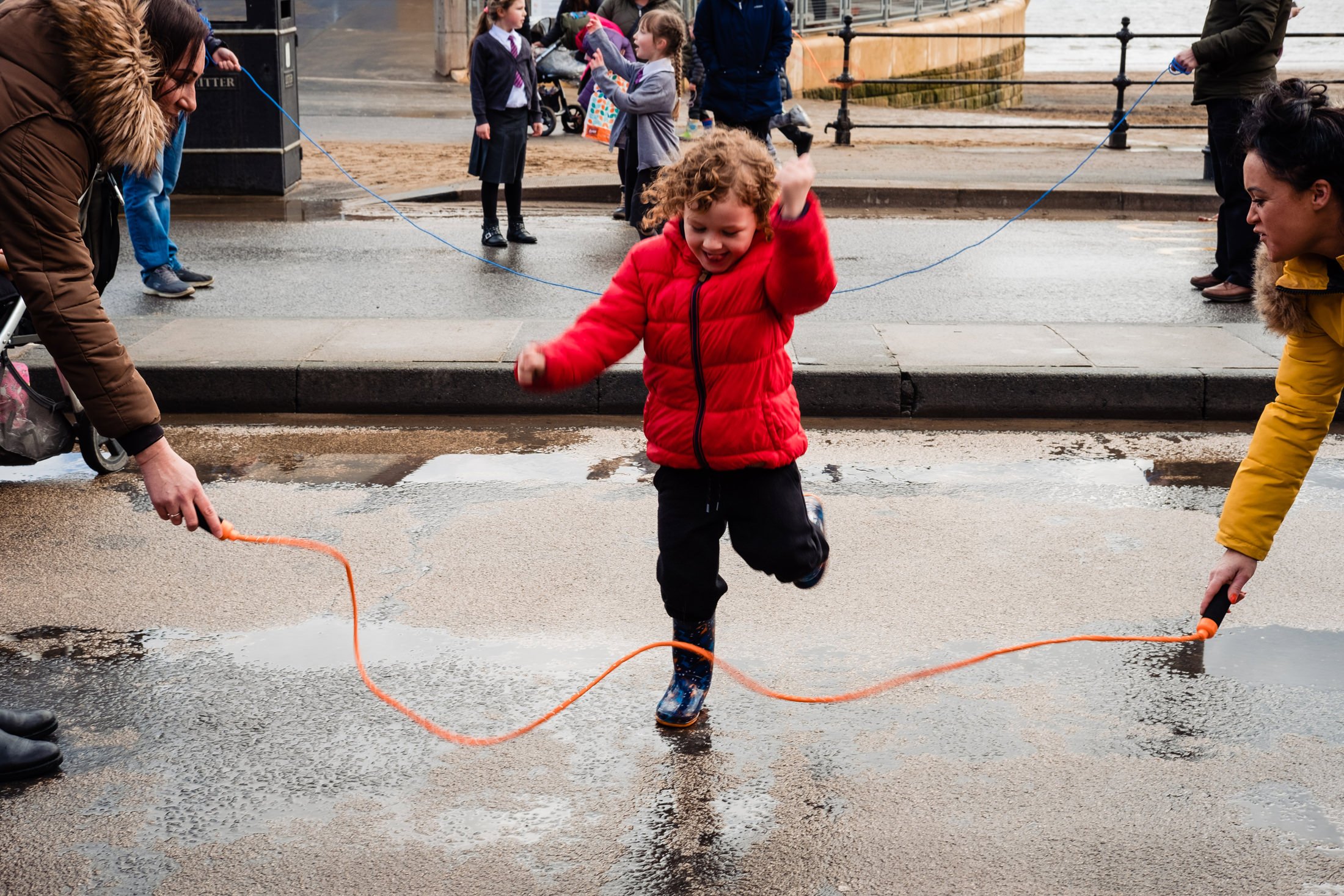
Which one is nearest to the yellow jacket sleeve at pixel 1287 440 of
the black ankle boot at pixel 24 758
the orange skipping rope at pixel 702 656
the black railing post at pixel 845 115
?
the orange skipping rope at pixel 702 656

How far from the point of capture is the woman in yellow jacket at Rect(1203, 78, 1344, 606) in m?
2.95

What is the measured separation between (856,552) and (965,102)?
27461mm

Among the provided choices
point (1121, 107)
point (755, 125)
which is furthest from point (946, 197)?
point (1121, 107)

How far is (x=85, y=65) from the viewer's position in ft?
9.62

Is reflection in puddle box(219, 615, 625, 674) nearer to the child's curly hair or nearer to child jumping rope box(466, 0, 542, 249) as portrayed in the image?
the child's curly hair

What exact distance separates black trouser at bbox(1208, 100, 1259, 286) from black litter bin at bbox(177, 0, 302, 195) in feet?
24.0

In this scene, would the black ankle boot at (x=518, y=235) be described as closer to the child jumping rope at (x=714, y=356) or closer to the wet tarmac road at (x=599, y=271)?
the wet tarmac road at (x=599, y=271)

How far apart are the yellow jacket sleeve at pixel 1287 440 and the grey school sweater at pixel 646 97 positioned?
632cm

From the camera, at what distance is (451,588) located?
4.56 metres

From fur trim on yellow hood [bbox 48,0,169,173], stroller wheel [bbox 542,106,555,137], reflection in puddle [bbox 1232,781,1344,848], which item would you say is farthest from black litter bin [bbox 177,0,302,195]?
reflection in puddle [bbox 1232,781,1344,848]

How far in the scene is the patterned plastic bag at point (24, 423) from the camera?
4996 millimetres

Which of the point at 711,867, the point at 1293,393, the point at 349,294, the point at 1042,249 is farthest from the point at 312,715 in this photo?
the point at 1042,249

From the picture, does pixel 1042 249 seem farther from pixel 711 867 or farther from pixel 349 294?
pixel 711 867

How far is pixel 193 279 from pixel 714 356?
614 cm
